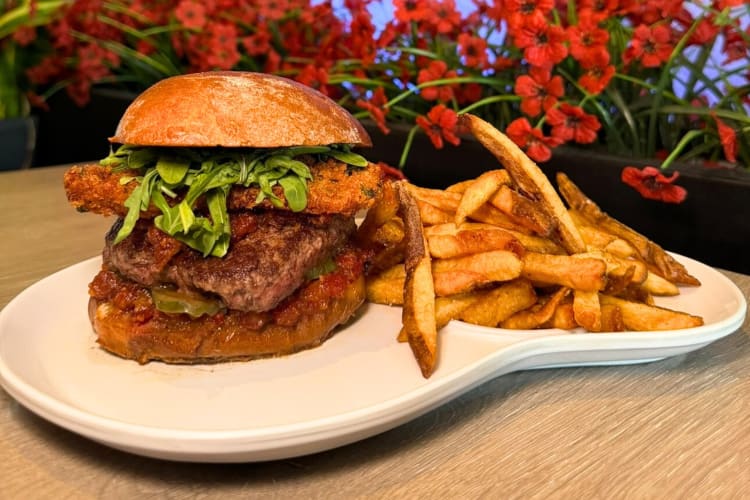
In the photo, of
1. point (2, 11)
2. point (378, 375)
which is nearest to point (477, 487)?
point (378, 375)

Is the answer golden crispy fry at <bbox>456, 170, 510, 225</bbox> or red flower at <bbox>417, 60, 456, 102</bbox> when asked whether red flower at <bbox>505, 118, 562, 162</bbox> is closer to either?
red flower at <bbox>417, 60, 456, 102</bbox>

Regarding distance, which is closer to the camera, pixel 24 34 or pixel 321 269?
pixel 321 269

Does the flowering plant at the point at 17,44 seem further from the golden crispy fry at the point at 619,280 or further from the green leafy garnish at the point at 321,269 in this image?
the golden crispy fry at the point at 619,280

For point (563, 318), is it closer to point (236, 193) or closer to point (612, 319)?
point (612, 319)

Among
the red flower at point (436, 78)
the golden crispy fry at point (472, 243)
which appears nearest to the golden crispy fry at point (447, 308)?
the golden crispy fry at point (472, 243)

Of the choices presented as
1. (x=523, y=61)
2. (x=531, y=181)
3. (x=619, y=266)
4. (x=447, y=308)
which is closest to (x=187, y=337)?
(x=447, y=308)

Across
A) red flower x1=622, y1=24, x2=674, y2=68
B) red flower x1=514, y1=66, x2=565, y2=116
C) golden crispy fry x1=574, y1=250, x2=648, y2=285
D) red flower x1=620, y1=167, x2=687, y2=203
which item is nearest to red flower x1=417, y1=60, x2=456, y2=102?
red flower x1=514, y1=66, x2=565, y2=116

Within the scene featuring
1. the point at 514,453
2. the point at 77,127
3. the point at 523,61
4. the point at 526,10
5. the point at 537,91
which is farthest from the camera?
the point at 77,127
